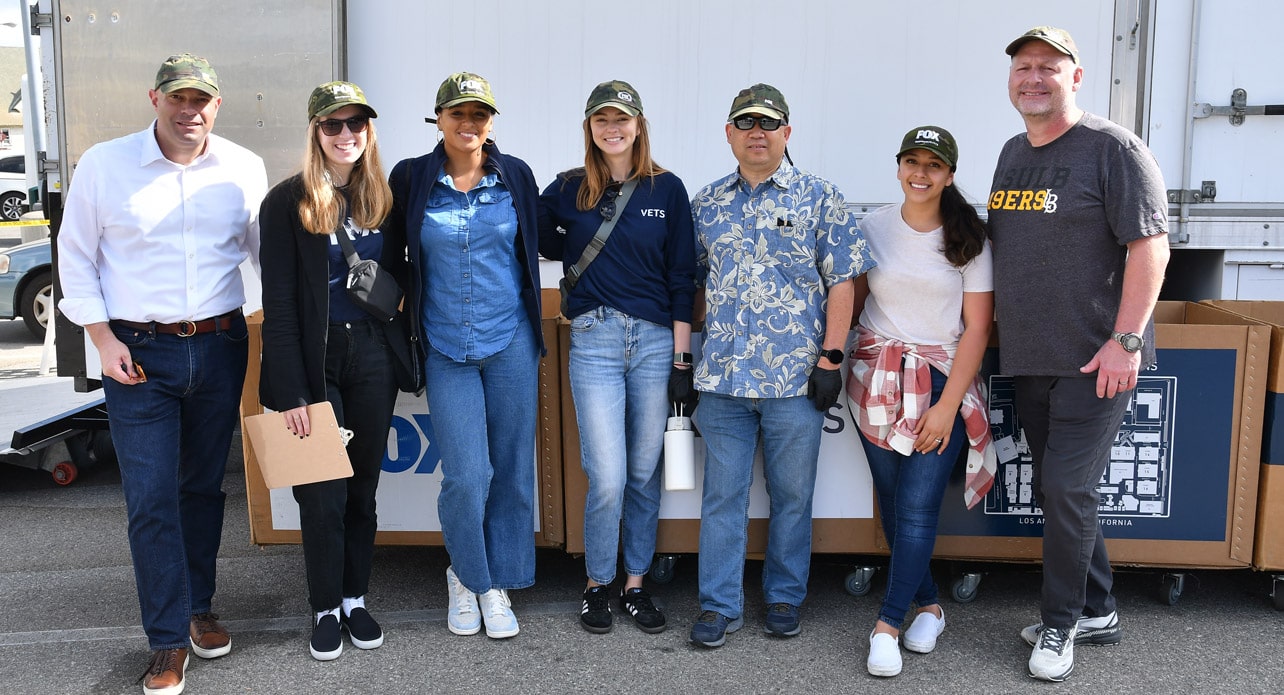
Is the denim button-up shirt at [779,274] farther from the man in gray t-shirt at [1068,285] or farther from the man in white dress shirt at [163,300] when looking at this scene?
the man in white dress shirt at [163,300]

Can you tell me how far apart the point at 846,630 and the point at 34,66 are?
232 inches

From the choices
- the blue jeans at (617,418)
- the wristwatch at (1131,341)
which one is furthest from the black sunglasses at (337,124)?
the wristwatch at (1131,341)

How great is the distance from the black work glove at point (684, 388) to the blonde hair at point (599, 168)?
64cm

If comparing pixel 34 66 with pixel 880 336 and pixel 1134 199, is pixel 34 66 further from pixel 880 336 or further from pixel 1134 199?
pixel 1134 199

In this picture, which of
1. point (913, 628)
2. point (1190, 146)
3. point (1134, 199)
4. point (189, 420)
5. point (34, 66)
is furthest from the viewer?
point (34, 66)

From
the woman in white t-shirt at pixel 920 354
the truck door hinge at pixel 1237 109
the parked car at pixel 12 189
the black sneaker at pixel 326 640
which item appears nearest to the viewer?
the woman in white t-shirt at pixel 920 354

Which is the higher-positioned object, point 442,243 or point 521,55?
point 521,55

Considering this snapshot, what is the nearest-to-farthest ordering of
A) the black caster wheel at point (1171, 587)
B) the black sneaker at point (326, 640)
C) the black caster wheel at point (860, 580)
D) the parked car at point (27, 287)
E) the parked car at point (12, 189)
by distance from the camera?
the black sneaker at point (326, 640) → the black caster wheel at point (1171, 587) → the black caster wheel at point (860, 580) → the parked car at point (27, 287) → the parked car at point (12, 189)

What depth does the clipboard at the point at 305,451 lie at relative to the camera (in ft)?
9.96

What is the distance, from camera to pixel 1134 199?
2.86 m

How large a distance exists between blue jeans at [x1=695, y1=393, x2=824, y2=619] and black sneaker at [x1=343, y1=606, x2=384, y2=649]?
1.12m

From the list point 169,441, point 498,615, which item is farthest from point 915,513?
point 169,441

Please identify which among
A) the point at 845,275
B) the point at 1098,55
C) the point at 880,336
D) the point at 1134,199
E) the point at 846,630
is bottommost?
the point at 846,630

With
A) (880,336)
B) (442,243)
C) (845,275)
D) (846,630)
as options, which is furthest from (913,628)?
(442,243)
